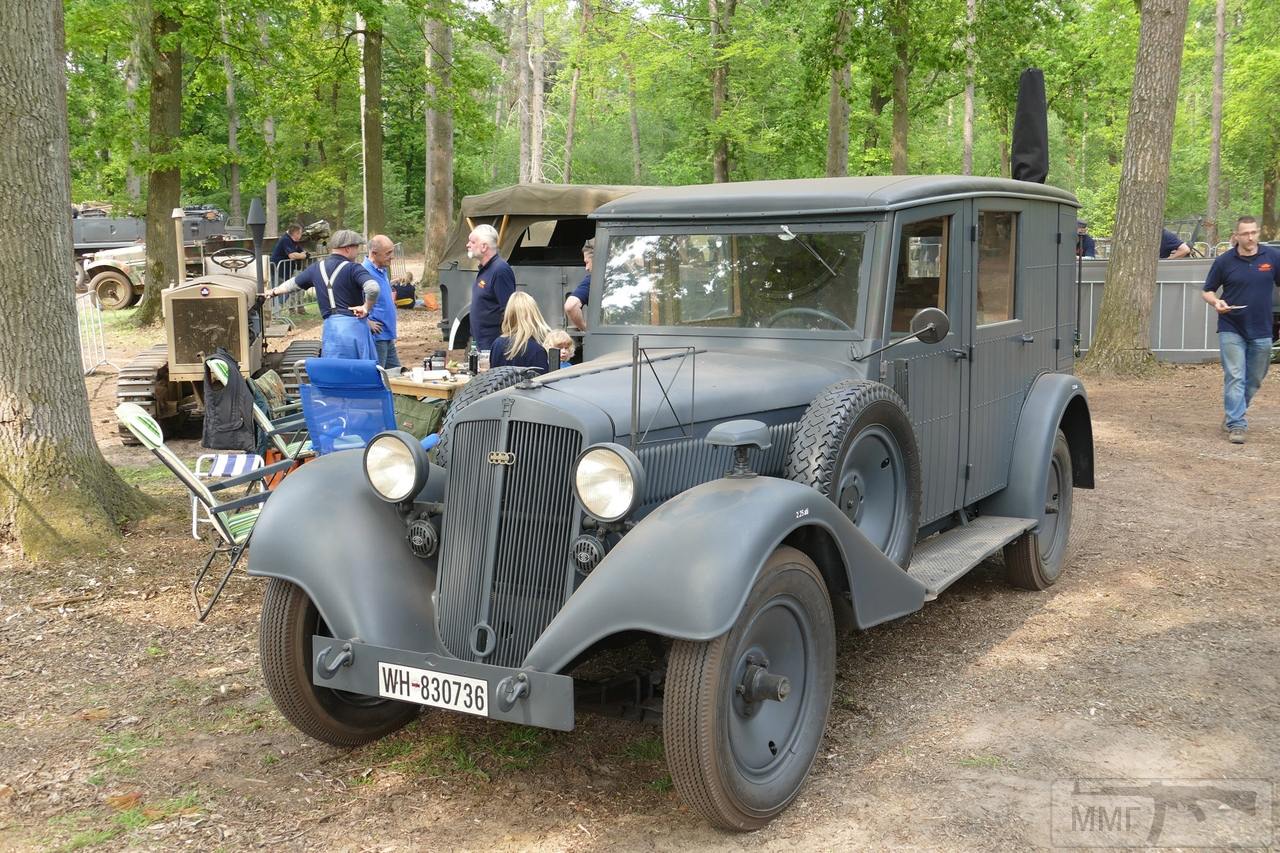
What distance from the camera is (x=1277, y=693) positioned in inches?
184

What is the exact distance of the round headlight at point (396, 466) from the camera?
4125mm

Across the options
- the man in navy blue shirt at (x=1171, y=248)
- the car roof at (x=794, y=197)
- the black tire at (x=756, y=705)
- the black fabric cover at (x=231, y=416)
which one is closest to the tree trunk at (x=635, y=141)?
the man in navy blue shirt at (x=1171, y=248)

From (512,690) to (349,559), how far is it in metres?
0.91

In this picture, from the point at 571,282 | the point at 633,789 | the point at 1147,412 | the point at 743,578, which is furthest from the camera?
the point at 571,282

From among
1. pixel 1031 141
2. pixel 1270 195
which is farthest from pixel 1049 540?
pixel 1270 195

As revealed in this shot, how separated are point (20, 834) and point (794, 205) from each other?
3660 mm

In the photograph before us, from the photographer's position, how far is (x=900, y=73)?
20766 millimetres

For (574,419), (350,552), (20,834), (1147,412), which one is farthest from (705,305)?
(1147,412)

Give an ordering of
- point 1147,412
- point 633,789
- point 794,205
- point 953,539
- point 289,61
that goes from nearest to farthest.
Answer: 1. point 633,789
2. point 794,205
3. point 953,539
4. point 1147,412
5. point 289,61

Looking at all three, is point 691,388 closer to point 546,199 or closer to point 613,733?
point 613,733

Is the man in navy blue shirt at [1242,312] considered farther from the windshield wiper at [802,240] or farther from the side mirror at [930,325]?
the side mirror at [930,325]

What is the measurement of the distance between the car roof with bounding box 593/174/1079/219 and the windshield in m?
0.10

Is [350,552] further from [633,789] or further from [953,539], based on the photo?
[953,539]

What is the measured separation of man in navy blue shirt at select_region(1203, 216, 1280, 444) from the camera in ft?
31.8
